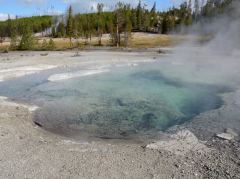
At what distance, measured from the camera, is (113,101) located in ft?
52.5

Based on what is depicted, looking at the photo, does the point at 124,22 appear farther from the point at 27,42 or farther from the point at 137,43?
the point at 27,42

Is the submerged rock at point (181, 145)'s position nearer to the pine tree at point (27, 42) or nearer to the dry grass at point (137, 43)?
the pine tree at point (27, 42)

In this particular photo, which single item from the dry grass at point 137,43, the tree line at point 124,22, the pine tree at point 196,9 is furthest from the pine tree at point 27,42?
the pine tree at point 196,9

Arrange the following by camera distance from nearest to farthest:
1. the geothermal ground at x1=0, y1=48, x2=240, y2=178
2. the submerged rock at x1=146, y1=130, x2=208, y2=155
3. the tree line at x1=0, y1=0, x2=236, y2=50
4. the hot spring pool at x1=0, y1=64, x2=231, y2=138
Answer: the geothermal ground at x1=0, y1=48, x2=240, y2=178
the submerged rock at x1=146, y1=130, x2=208, y2=155
the hot spring pool at x1=0, y1=64, x2=231, y2=138
the tree line at x1=0, y1=0, x2=236, y2=50

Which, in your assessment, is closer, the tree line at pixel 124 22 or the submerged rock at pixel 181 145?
the submerged rock at pixel 181 145

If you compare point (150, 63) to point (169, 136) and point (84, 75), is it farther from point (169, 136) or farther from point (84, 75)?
point (169, 136)

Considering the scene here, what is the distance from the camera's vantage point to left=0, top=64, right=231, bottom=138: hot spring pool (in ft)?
39.7

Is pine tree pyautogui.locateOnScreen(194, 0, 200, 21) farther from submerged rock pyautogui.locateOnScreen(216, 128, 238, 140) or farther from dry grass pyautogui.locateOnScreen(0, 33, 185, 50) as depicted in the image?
submerged rock pyautogui.locateOnScreen(216, 128, 238, 140)

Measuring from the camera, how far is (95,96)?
17.0 m

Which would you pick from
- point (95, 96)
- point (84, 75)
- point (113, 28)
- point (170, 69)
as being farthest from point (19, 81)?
point (113, 28)

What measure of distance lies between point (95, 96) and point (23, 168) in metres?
9.18

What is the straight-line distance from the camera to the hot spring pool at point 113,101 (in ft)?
39.7

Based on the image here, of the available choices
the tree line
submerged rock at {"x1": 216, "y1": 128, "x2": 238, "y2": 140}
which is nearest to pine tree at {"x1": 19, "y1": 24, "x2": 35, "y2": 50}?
the tree line

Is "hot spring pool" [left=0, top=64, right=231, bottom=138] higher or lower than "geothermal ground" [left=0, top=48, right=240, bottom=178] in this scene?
lower
